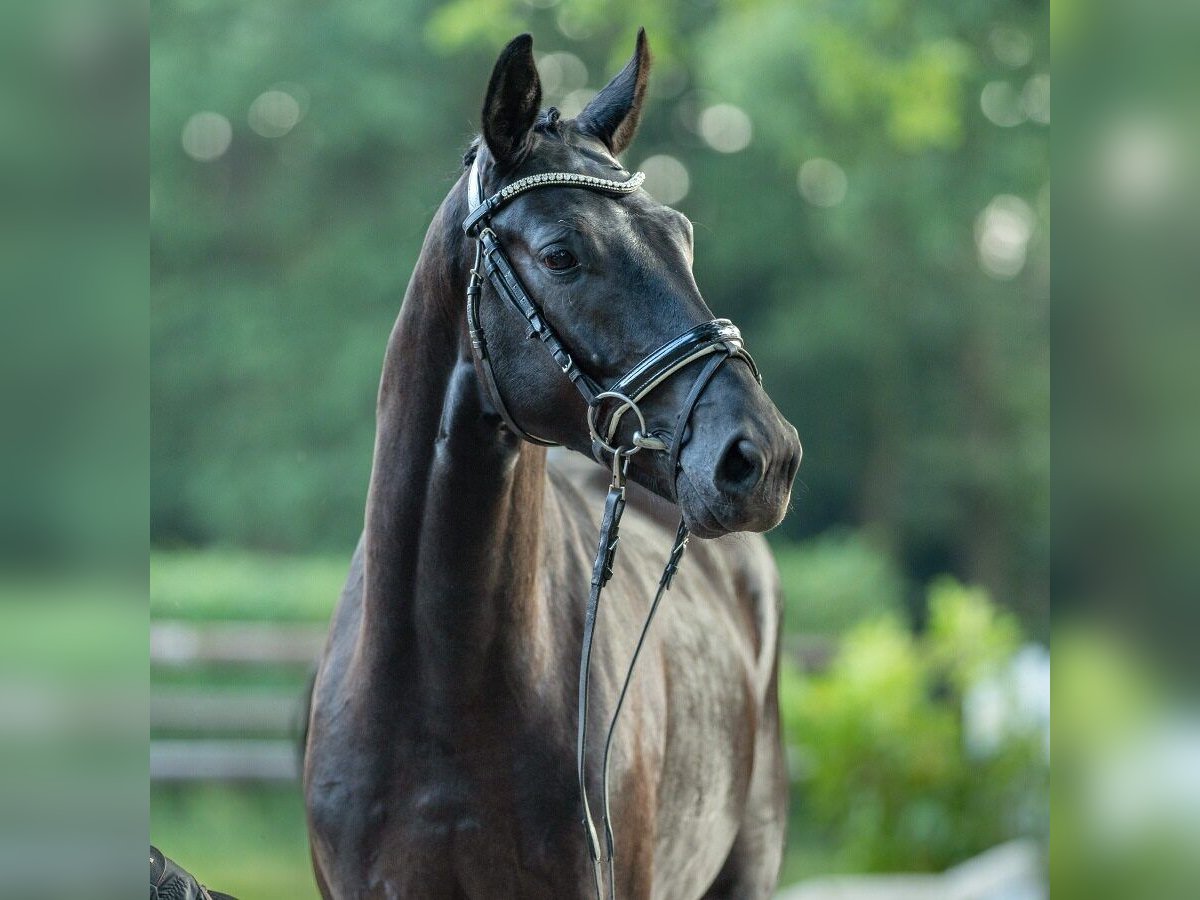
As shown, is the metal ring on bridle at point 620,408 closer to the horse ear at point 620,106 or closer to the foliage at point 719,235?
the horse ear at point 620,106

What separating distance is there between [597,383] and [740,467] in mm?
229

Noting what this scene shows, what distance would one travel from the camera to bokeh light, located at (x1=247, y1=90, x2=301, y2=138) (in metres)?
6.10

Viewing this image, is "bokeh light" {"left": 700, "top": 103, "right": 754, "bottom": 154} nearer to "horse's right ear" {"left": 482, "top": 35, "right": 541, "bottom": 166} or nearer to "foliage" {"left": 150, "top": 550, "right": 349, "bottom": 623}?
"foliage" {"left": 150, "top": 550, "right": 349, "bottom": 623}

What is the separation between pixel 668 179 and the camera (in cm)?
625

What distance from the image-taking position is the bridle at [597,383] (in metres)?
1.38

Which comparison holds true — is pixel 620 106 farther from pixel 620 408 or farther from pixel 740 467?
pixel 740 467

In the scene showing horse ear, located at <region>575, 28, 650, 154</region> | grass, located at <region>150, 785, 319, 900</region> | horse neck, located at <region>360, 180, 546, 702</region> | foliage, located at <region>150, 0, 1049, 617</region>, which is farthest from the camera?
foliage, located at <region>150, 0, 1049, 617</region>
